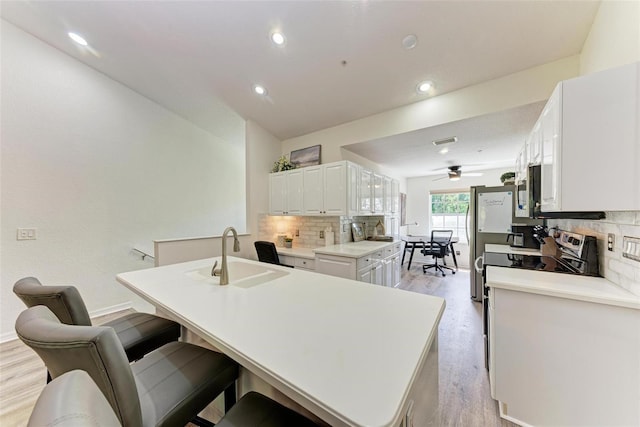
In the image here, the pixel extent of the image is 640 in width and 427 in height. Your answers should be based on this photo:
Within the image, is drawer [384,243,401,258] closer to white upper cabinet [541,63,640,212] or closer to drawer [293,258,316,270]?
drawer [293,258,316,270]

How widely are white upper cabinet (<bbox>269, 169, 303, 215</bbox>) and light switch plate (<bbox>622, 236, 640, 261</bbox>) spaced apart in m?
3.04

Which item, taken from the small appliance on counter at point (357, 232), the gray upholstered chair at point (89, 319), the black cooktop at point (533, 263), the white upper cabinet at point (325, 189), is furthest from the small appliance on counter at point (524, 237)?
the gray upholstered chair at point (89, 319)

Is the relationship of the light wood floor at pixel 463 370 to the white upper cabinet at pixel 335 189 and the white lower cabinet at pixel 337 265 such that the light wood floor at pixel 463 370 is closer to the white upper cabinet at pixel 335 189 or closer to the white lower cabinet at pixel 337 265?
the white lower cabinet at pixel 337 265

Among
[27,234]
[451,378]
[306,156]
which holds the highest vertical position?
[306,156]

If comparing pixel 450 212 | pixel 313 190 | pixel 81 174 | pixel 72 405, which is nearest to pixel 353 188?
pixel 313 190

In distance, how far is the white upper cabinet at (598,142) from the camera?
113 cm

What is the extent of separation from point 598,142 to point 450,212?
5.31 metres

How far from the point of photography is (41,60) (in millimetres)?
2654

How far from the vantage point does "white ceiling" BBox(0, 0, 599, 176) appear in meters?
1.83

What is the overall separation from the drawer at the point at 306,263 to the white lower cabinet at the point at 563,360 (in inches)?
79.7

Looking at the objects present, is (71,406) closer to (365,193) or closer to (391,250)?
(365,193)

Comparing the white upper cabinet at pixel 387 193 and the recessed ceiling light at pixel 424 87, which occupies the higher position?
the recessed ceiling light at pixel 424 87

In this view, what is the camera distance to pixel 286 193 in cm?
374

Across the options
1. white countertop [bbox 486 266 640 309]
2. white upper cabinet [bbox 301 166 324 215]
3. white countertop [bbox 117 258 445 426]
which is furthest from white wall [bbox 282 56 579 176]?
white countertop [bbox 117 258 445 426]
